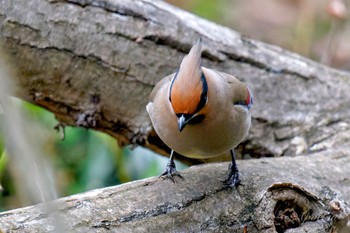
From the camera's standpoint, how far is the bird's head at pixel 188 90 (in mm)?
2322

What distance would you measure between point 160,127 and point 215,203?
1.53 feet

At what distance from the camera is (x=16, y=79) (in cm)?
315

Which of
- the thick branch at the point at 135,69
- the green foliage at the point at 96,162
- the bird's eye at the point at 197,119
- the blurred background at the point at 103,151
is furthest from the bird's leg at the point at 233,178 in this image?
the green foliage at the point at 96,162

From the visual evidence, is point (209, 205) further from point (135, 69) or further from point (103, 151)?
point (103, 151)

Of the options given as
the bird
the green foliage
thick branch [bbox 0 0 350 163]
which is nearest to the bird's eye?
the bird

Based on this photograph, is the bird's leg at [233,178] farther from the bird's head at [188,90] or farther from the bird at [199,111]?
the bird's head at [188,90]

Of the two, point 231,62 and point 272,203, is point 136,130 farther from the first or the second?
point 272,203

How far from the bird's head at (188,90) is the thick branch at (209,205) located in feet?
0.83

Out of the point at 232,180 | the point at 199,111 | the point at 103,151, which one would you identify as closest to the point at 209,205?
the point at 232,180

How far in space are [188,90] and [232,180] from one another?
0.40 metres

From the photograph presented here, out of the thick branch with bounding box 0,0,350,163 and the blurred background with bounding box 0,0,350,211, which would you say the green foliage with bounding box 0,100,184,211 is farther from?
the thick branch with bounding box 0,0,350,163

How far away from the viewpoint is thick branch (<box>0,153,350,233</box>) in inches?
79.4

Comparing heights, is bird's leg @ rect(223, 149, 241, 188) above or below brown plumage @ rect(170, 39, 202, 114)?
below

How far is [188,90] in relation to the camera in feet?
7.62
